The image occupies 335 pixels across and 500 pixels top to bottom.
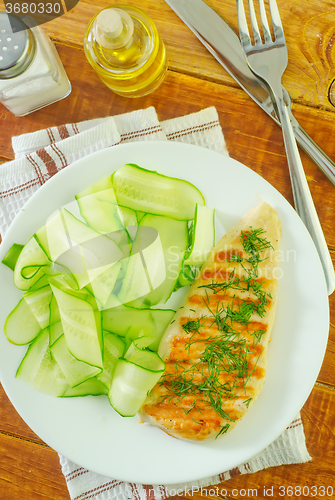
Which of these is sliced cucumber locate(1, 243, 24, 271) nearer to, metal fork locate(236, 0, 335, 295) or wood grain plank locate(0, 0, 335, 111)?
wood grain plank locate(0, 0, 335, 111)

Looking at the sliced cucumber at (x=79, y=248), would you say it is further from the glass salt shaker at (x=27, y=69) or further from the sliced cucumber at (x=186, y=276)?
the glass salt shaker at (x=27, y=69)

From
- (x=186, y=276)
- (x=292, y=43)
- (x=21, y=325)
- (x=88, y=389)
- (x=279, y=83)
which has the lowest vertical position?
(x=88, y=389)

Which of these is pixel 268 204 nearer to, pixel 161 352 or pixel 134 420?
pixel 161 352

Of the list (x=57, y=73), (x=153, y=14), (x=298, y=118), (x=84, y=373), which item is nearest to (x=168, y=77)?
(x=153, y=14)

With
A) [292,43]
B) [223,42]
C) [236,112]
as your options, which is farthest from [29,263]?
[292,43]

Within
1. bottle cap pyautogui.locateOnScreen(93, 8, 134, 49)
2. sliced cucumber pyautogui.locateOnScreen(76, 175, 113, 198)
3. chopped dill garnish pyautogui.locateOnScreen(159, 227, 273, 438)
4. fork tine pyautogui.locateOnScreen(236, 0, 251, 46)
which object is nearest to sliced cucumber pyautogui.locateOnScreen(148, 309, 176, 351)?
chopped dill garnish pyautogui.locateOnScreen(159, 227, 273, 438)

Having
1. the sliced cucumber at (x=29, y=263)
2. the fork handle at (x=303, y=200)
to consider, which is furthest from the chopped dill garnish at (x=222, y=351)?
the sliced cucumber at (x=29, y=263)

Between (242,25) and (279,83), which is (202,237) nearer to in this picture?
(279,83)
